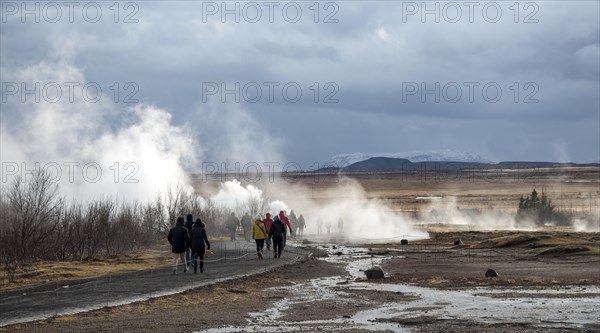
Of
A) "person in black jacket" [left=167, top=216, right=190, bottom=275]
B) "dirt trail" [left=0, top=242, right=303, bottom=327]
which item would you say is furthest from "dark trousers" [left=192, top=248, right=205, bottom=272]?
"person in black jacket" [left=167, top=216, right=190, bottom=275]

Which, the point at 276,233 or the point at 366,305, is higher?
the point at 276,233

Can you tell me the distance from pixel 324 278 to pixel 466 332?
46.3ft

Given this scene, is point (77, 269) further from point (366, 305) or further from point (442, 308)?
point (442, 308)

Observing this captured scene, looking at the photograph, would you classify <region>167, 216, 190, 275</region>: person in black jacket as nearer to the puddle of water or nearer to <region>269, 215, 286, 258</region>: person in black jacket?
the puddle of water

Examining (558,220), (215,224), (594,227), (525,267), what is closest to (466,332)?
(525,267)

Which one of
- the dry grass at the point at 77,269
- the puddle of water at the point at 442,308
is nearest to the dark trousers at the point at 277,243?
the dry grass at the point at 77,269

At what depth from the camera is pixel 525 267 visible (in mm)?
36125

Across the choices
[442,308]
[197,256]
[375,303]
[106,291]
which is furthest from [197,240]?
[442,308]

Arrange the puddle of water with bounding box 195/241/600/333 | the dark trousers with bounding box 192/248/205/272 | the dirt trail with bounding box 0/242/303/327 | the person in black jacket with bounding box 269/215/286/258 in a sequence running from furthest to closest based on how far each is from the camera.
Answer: the person in black jacket with bounding box 269/215/286/258, the dark trousers with bounding box 192/248/205/272, the dirt trail with bounding box 0/242/303/327, the puddle of water with bounding box 195/241/600/333

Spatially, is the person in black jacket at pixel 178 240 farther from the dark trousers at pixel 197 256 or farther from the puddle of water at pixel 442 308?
the puddle of water at pixel 442 308

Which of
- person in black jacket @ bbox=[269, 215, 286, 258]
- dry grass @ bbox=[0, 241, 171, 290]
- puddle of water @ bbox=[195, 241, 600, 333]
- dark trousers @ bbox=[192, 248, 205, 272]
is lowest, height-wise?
puddle of water @ bbox=[195, 241, 600, 333]

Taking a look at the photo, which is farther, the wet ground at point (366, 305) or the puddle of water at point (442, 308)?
the puddle of water at point (442, 308)

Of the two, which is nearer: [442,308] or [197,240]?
[442,308]

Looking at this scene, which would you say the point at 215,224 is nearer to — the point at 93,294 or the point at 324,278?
the point at 324,278
